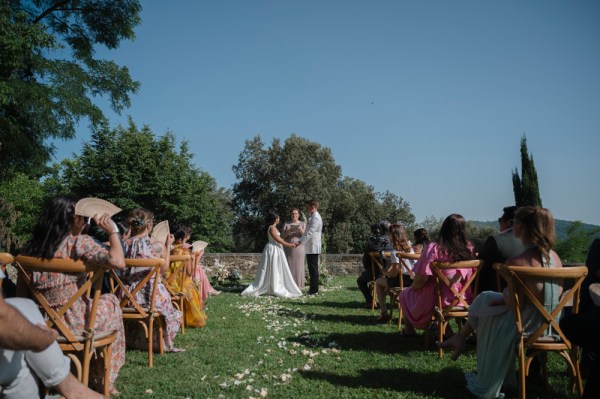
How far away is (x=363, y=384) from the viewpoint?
3.73 m

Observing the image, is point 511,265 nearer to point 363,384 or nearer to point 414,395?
point 414,395

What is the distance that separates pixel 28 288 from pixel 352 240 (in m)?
39.6

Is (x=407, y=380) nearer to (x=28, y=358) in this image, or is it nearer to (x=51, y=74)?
(x=28, y=358)

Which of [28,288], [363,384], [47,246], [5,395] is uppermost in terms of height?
[47,246]

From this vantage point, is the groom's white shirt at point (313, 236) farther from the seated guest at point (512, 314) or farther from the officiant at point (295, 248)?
the seated guest at point (512, 314)

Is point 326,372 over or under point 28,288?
under

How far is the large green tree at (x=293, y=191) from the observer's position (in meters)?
40.0

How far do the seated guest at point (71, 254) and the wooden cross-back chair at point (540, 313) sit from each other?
115 inches

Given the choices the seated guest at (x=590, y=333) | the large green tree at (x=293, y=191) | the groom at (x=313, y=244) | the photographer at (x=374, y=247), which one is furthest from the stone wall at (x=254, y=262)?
the large green tree at (x=293, y=191)

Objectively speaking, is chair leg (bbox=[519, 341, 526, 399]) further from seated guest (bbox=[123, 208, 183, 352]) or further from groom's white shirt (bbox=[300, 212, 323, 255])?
groom's white shirt (bbox=[300, 212, 323, 255])

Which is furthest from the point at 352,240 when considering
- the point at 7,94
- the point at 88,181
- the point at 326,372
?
the point at 326,372

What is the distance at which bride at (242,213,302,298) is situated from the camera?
10031 mm

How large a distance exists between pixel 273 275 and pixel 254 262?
5168 millimetres

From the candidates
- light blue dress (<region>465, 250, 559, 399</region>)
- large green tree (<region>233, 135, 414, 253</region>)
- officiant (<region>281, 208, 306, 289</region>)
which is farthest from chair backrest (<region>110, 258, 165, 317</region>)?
large green tree (<region>233, 135, 414, 253</region>)
